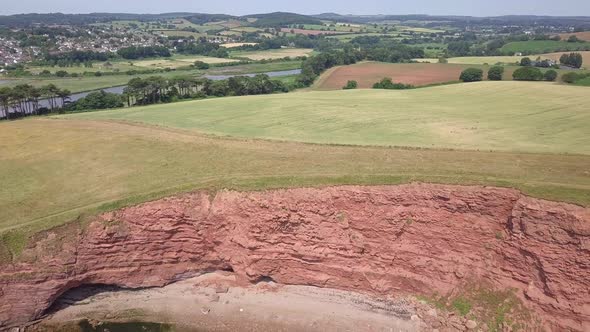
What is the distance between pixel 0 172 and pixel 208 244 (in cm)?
2097

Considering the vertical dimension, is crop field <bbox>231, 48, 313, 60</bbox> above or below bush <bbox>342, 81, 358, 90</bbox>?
above

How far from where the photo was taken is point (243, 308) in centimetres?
3134

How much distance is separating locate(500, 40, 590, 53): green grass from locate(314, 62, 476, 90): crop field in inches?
2531

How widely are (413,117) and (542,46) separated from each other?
140712 millimetres

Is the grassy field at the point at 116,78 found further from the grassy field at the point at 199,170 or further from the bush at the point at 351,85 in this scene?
the grassy field at the point at 199,170

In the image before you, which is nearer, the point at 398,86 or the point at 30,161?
the point at 30,161

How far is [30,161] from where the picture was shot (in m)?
40.2

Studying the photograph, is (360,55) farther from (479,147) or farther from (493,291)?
(493,291)

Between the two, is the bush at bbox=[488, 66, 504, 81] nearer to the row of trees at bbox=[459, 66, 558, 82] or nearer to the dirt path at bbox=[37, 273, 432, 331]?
the row of trees at bbox=[459, 66, 558, 82]

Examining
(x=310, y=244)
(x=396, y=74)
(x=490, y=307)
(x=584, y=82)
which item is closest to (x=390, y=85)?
(x=396, y=74)

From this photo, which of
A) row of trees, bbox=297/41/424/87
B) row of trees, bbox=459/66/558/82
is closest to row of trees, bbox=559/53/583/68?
row of trees, bbox=459/66/558/82

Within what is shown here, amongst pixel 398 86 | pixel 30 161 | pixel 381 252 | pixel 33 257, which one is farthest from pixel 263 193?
pixel 398 86

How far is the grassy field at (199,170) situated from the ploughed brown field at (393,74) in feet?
193

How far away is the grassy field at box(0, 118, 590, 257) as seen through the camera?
103 ft
